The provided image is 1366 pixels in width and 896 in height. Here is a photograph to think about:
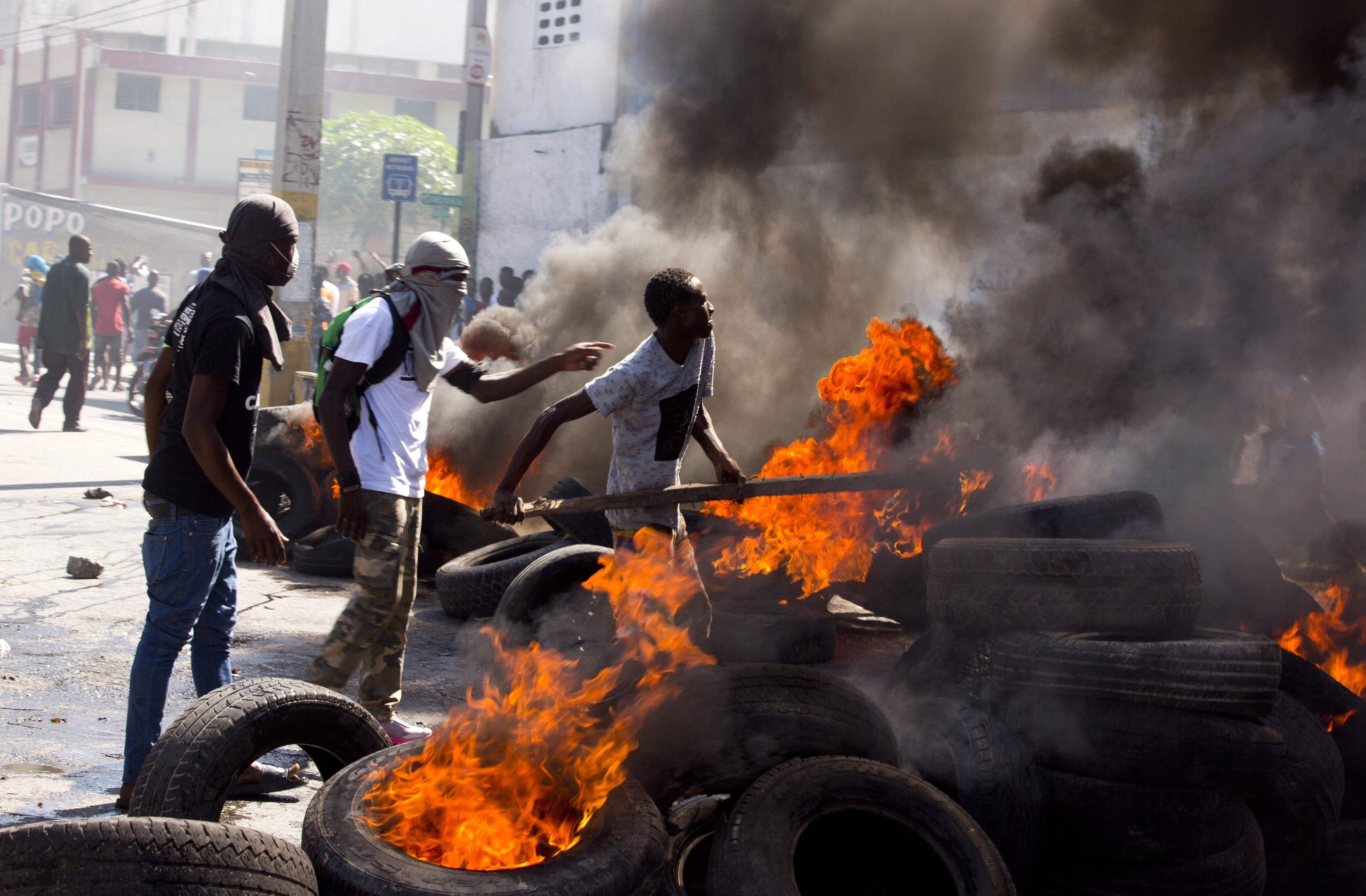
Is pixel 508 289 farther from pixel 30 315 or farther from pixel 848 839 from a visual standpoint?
pixel 848 839

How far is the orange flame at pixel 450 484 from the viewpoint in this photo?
9094 millimetres

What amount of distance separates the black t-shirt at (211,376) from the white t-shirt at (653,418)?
1.23 m

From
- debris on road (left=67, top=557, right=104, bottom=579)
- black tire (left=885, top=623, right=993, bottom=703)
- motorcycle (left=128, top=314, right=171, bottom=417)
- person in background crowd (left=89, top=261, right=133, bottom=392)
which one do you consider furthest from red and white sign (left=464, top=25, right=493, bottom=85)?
black tire (left=885, top=623, right=993, bottom=703)

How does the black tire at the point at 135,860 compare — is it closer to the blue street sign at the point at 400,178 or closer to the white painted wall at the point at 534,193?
the blue street sign at the point at 400,178

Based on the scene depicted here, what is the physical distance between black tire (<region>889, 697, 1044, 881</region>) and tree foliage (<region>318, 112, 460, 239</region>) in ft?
150

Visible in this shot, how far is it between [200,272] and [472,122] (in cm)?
573

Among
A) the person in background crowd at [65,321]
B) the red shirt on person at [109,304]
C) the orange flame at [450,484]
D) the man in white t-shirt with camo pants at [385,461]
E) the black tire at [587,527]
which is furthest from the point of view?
the red shirt on person at [109,304]

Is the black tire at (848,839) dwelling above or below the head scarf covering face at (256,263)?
below

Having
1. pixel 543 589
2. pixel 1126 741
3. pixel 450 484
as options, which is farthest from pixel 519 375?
pixel 450 484

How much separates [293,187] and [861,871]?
34.0 feet

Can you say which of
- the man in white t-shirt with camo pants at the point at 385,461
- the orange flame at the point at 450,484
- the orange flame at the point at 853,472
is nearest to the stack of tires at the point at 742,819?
the man in white t-shirt with camo pants at the point at 385,461

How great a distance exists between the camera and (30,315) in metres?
20.8

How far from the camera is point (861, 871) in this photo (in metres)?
3.13

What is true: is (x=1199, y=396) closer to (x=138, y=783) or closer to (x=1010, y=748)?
(x=1010, y=748)
